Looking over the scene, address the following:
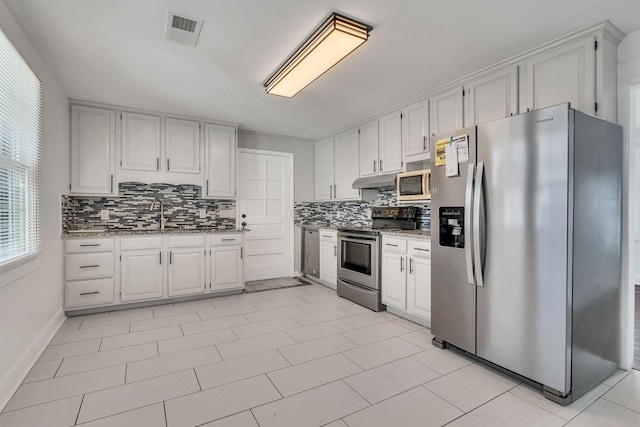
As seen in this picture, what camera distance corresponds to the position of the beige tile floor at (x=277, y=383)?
68.7 inches

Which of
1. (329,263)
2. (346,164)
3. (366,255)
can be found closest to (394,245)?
(366,255)

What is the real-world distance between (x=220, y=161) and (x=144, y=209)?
1.20 metres

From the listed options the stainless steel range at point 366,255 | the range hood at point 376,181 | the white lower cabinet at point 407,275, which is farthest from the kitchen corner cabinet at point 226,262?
the white lower cabinet at point 407,275

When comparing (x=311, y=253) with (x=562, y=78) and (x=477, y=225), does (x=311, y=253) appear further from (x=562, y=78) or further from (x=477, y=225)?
(x=562, y=78)

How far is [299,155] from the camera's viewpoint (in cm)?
552

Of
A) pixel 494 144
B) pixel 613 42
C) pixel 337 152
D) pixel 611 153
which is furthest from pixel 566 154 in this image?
pixel 337 152

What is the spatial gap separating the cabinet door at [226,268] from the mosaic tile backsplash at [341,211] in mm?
1480

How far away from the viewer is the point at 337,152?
5.00 metres

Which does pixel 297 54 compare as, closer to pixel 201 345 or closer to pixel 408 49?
pixel 408 49

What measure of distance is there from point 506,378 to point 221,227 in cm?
391

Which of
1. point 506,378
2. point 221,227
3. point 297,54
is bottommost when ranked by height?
point 506,378

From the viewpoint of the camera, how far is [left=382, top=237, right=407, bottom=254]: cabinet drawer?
3.24m

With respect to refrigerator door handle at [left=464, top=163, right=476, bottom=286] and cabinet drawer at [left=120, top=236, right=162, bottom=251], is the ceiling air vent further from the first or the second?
cabinet drawer at [left=120, top=236, right=162, bottom=251]

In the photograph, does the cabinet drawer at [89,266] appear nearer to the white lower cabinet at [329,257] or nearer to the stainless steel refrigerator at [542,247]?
the white lower cabinet at [329,257]
